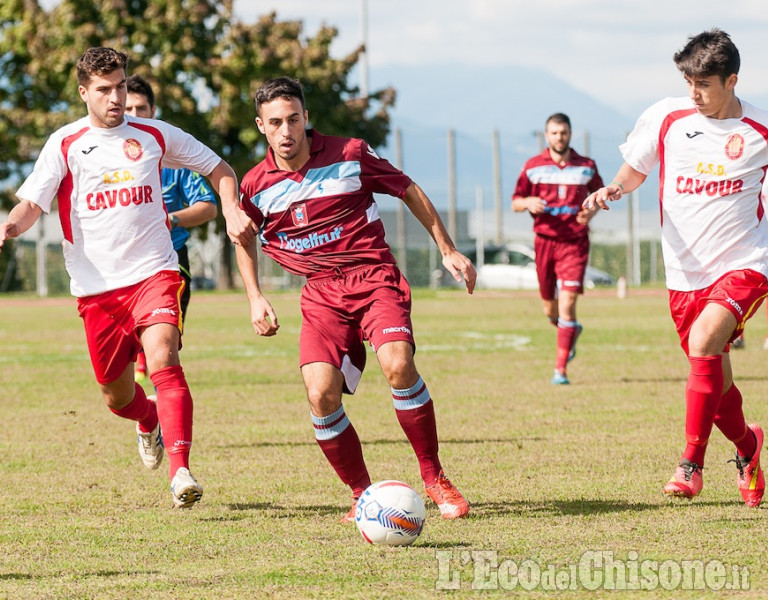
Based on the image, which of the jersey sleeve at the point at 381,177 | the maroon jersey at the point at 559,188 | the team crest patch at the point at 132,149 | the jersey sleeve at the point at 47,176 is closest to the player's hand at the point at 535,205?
the maroon jersey at the point at 559,188

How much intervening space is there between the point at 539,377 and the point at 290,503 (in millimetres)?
6872

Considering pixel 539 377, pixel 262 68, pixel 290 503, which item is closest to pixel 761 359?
pixel 539 377

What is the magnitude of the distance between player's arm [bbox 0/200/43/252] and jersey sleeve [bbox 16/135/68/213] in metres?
0.04

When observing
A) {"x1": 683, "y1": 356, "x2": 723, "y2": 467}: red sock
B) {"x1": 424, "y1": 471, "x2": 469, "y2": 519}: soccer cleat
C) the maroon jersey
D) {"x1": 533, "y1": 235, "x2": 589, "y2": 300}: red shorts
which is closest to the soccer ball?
{"x1": 424, "y1": 471, "x2": 469, "y2": 519}: soccer cleat

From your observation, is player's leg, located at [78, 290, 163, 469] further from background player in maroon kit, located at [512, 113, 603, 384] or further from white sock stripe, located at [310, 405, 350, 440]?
background player in maroon kit, located at [512, 113, 603, 384]

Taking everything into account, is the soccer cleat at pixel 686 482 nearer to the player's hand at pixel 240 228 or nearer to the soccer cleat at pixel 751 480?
the soccer cleat at pixel 751 480

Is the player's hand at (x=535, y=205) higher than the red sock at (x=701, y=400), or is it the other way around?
the red sock at (x=701, y=400)

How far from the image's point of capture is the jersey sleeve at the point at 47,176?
6.90 meters

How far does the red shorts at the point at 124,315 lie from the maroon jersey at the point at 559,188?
673 cm

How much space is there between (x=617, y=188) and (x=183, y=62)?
36.3 meters

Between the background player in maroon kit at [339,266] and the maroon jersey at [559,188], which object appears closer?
the background player in maroon kit at [339,266]

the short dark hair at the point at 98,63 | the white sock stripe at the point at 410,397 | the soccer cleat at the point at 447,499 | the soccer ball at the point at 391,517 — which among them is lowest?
the soccer cleat at the point at 447,499

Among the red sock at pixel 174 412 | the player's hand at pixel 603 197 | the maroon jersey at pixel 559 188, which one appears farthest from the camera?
the maroon jersey at pixel 559 188

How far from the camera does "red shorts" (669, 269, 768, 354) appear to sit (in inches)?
257
